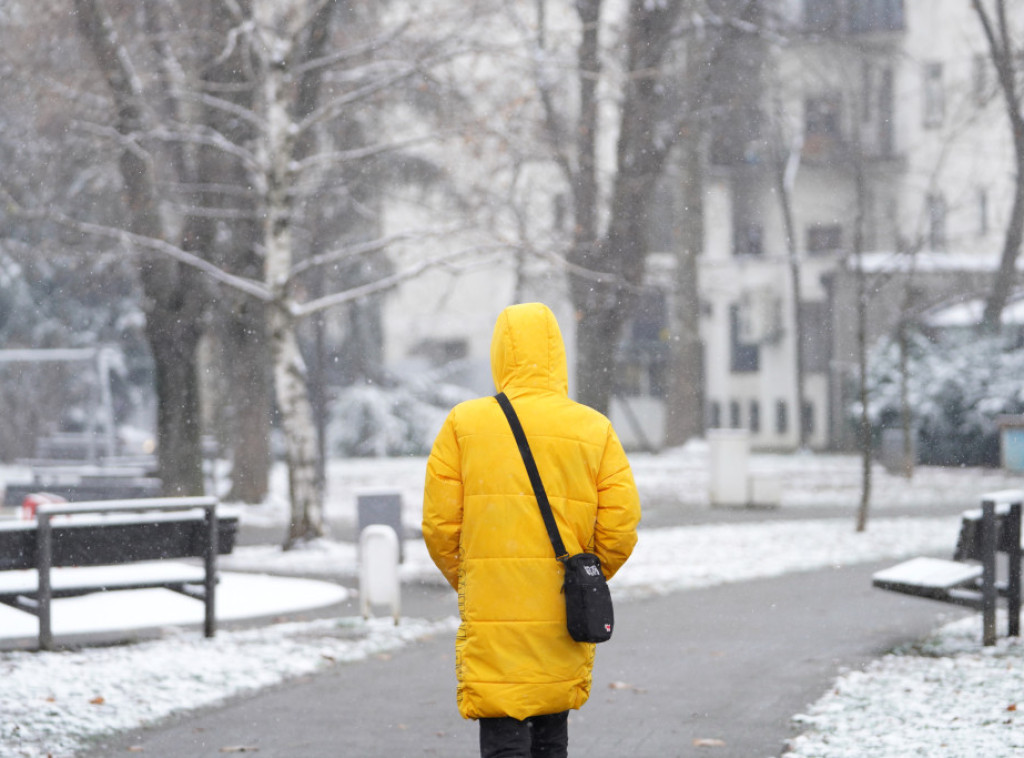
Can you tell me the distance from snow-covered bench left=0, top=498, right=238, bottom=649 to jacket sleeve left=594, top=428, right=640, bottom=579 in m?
5.04

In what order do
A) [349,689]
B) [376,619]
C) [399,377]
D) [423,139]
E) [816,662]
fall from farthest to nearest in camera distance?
[399,377] → [423,139] → [376,619] → [816,662] → [349,689]

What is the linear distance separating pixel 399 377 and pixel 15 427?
10.4 metres

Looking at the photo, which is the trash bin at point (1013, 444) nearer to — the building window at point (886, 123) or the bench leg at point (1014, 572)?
the building window at point (886, 123)

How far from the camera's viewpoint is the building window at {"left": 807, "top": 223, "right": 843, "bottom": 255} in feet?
143

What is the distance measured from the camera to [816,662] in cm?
844

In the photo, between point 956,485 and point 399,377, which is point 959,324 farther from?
point 399,377

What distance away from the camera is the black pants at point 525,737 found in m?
4.15

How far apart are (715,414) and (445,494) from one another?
41212 mm

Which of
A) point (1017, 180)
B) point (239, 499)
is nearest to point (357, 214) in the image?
point (239, 499)

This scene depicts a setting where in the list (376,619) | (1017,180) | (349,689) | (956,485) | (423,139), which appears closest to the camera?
(349,689)

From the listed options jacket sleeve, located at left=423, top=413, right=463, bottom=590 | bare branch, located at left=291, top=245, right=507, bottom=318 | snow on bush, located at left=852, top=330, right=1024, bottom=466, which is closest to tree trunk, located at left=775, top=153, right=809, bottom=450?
snow on bush, located at left=852, top=330, right=1024, bottom=466

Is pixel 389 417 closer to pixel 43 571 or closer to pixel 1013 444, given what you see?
pixel 1013 444

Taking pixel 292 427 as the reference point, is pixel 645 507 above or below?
below

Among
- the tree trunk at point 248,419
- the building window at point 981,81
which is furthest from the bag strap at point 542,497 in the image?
the building window at point 981,81
